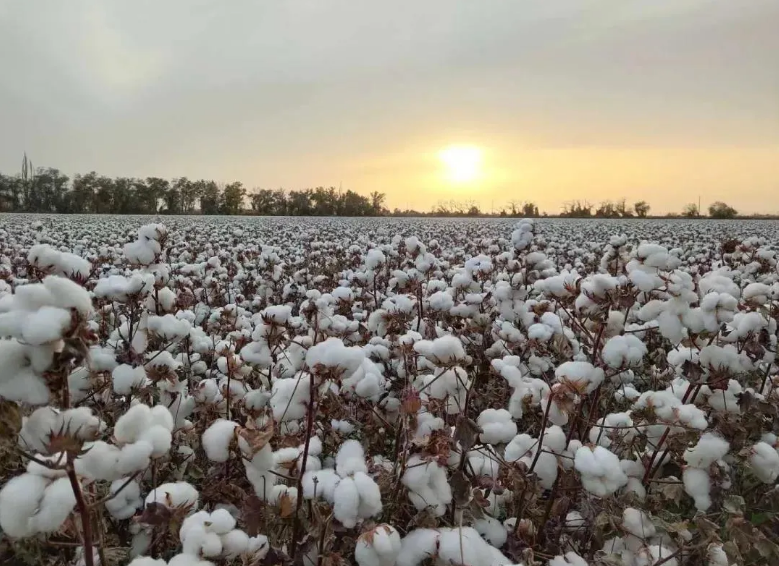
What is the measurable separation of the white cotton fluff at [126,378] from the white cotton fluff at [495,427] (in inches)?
50.7

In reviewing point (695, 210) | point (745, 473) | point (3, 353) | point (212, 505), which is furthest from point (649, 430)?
point (695, 210)

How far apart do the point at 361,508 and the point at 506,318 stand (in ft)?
8.53

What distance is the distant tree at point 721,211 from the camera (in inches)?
2325

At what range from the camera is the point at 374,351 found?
305 centimetres

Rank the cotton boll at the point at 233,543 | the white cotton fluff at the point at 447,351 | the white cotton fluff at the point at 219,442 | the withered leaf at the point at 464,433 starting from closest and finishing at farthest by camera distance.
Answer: the cotton boll at the point at 233,543 → the white cotton fluff at the point at 219,442 → the withered leaf at the point at 464,433 → the white cotton fluff at the point at 447,351

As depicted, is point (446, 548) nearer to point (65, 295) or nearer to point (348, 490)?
point (348, 490)

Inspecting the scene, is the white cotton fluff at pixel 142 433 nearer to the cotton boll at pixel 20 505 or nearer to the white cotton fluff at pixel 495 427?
the cotton boll at pixel 20 505

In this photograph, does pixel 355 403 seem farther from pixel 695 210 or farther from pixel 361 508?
pixel 695 210

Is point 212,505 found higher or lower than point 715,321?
lower

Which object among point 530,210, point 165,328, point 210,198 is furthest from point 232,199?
point 165,328

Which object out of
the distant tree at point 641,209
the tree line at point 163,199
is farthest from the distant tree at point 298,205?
the distant tree at point 641,209

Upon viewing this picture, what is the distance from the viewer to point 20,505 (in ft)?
3.64

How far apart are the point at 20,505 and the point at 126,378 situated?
3.41 ft

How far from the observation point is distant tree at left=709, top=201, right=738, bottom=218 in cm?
5906
